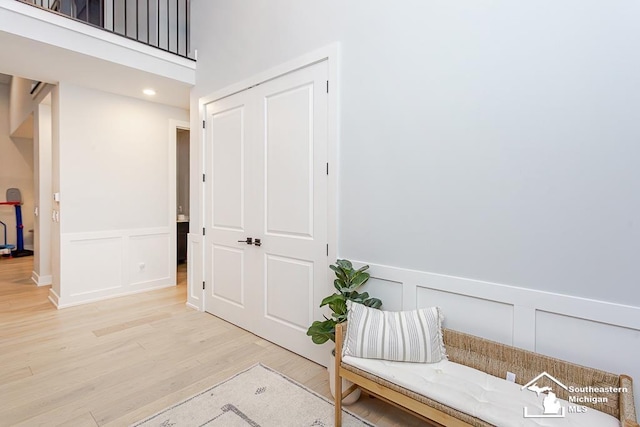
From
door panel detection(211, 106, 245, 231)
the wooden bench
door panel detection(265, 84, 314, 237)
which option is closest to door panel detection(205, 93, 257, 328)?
door panel detection(211, 106, 245, 231)

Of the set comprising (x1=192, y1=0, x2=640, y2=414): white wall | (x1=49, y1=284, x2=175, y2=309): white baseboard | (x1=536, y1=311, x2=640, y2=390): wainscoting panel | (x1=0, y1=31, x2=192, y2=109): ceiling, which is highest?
(x1=0, y1=31, x2=192, y2=109): ceiling

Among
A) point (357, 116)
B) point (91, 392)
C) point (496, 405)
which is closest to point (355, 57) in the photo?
point (357, 116)

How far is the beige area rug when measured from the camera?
5.95ft

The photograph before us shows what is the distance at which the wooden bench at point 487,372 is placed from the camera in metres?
1.30

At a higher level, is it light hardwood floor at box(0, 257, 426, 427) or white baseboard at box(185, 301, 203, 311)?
white baseboard at box(185, 301, 203, 311)

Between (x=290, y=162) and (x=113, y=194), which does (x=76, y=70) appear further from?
(x=290, y=162)

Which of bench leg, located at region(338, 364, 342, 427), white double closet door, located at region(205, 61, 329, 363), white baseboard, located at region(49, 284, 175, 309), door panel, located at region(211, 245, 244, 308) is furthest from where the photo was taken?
white baseboard, located at region(49, 284, 175, 309)

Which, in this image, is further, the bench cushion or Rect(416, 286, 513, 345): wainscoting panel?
Rect(416, 286, 513, 345): wainscoting panel

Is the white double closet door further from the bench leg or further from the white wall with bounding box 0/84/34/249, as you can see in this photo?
the white wall with bounding box 0/84/34/249

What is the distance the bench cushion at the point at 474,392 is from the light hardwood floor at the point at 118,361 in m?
0.44

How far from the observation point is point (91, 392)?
2.10m

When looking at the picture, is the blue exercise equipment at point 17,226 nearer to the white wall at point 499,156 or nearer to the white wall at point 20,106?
the white wall at point 20,106

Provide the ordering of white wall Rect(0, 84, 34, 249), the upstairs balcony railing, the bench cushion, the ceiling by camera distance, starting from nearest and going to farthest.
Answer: the bench cushion < the ceiling < the upstairs balcony railing < white wall Rect(0, 84, 34, 249)

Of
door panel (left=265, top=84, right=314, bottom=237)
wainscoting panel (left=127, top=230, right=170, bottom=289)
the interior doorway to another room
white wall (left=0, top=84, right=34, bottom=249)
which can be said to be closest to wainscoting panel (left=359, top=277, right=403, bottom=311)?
door panel (left=265, top=84, right=314, bottom=237)
